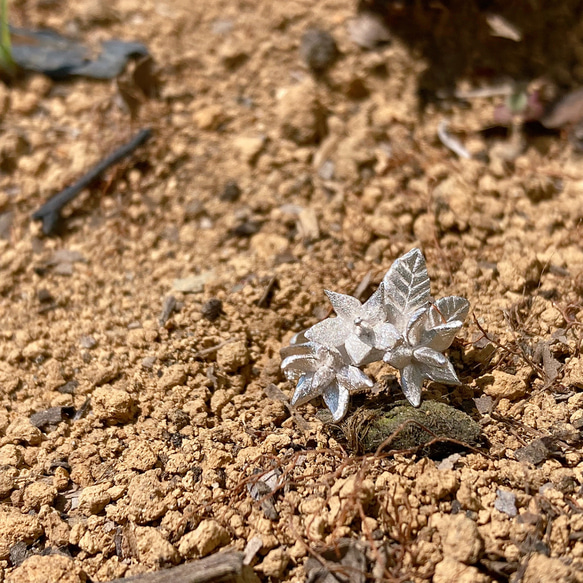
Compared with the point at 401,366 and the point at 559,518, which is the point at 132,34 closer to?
the point at 401,366

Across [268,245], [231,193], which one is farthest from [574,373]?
[231,193]

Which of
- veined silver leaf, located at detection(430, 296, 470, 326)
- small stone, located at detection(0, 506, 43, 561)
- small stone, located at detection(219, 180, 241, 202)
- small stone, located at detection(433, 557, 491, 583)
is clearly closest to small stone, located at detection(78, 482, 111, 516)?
small stone, located at detection(0, 506, 43, 561)

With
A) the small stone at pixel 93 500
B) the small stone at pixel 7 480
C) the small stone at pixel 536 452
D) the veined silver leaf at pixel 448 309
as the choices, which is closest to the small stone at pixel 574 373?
the small stone at pixel 536 452

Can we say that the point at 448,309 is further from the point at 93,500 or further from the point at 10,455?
the point at 10,455

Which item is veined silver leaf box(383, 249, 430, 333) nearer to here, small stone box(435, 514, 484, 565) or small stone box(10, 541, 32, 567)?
small stone box(435, 514, 484, 565)

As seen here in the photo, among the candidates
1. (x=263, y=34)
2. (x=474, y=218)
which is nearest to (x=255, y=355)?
(x=474, y=218)

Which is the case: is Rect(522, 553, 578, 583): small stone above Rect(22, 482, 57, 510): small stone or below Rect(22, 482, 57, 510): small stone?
above
